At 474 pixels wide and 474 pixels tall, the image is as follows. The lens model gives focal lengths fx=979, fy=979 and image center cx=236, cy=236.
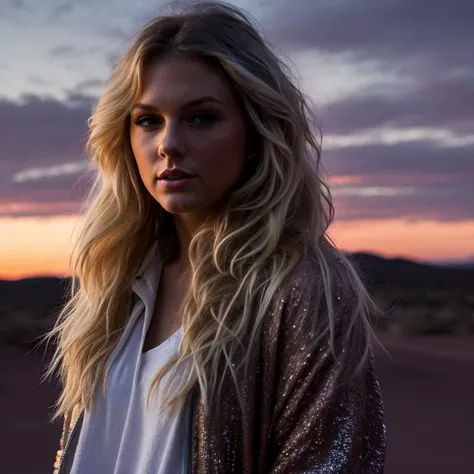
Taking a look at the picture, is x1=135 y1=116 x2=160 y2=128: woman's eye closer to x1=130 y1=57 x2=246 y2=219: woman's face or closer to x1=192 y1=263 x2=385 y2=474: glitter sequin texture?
x1=130 y1=57 x2=246 y2=219: woman's face

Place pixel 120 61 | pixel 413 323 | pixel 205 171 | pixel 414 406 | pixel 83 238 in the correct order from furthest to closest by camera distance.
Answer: pixel 413 323
pixel 414 406
pixel 83 238
pixel 120 61
pixel 205 171

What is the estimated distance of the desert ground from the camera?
8391 millimetres

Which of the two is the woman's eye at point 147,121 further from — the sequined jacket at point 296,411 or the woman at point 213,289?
the sequined jacket at point 296,411

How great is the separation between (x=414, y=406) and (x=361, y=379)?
8.64 metres

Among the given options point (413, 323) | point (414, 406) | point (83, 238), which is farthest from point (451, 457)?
point (413, 323)

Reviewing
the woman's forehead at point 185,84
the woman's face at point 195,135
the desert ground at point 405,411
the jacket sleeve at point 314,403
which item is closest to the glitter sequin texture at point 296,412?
the jacket sleeve at point 314,403

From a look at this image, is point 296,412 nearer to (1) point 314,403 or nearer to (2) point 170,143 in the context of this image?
(1) point 314,403

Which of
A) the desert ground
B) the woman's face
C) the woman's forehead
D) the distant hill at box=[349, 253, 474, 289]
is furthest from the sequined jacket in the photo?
the distant hill at box=[349, 253, 474, 289]

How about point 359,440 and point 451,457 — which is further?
point 451,457

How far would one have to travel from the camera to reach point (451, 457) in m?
8.51

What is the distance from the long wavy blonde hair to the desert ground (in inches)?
205

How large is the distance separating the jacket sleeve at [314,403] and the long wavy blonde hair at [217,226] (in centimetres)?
5

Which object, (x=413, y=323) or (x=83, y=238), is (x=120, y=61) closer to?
(x=83, y=238)

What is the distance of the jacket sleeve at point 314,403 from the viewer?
6.88ft
